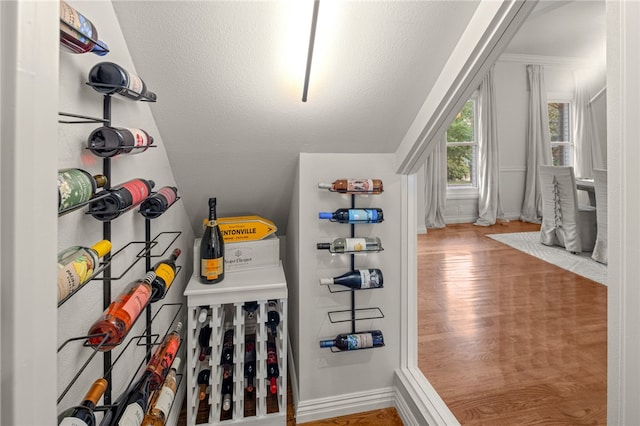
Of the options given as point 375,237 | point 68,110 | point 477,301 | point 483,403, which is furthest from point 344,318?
point 68,110

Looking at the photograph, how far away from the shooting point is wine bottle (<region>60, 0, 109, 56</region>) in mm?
539

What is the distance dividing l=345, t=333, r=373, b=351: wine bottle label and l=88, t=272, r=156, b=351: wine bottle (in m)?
0.89

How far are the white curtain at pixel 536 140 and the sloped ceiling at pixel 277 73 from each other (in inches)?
17.9

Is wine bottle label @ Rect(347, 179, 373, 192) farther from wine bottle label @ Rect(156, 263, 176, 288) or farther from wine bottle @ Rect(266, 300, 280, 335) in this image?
wine bottle label @ Rect(156, 263, 176, 288)

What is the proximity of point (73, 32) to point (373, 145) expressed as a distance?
3.56 feet

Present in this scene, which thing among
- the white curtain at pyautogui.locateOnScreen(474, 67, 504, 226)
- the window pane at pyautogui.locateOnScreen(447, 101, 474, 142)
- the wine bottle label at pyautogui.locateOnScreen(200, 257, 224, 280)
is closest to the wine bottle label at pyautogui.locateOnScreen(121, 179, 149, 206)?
the wine bottle label at pyautogui.locateOnScreen(200, 257, 224, 280)

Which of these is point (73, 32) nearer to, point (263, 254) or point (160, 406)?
point (160, 406)

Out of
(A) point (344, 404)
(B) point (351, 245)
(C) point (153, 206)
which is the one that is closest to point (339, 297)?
(B) point (351, 245)

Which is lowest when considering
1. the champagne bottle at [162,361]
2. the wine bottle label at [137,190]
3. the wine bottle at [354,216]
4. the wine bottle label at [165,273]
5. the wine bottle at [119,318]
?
the champagne bottle at [162,361]

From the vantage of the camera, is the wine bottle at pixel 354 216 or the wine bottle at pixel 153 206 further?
the wine bottle at pixel 354 216

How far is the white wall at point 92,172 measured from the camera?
66 centimetres

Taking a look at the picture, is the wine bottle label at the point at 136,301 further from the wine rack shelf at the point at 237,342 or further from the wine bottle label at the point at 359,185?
the wine bottle label at the point at 359,185

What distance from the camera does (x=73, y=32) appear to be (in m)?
0.57

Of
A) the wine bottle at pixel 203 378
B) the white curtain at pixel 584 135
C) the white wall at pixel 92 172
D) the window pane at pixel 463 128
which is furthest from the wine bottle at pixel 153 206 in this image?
the window pane at pixel 463 128
